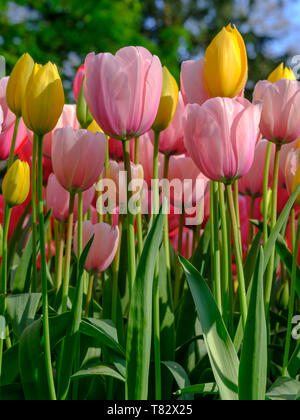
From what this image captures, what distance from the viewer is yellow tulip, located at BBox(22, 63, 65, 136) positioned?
0.55 metres

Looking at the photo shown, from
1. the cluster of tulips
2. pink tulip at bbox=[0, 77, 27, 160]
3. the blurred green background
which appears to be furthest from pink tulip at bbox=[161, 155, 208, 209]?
the blurred green background

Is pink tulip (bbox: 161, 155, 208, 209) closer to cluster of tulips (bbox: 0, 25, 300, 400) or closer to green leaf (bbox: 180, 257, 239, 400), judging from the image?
cluster of tulips (bbox: 0, 25, 300, 400)

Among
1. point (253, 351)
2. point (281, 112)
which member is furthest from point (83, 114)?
point (253, 351)

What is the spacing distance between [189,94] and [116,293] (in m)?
0.24

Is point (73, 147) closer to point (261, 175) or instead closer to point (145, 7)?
point (261, 175)

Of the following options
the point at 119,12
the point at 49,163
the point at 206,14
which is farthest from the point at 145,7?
the point at 49,163

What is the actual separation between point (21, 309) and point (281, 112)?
Result: 0.36m

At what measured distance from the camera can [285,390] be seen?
531mm

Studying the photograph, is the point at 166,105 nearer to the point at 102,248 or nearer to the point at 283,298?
the point at 102,248

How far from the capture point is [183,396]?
58 cm

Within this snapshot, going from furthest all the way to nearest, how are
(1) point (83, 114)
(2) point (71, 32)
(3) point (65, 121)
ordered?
(2) point (71, 32) → (3) point (65, 121) → (1) point (83, 114)

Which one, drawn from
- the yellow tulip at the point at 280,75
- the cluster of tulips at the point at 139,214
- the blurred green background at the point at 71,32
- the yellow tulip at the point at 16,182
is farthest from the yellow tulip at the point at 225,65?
the blurred green background at the point at 71,32

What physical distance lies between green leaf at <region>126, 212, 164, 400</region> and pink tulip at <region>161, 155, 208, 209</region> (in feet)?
0.82

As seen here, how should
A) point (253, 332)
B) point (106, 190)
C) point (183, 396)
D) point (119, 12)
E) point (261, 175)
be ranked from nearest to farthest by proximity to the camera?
point (253, 332)
point (183, 396)
point (106, 190)
point (261, 175)
point (119, 12)
